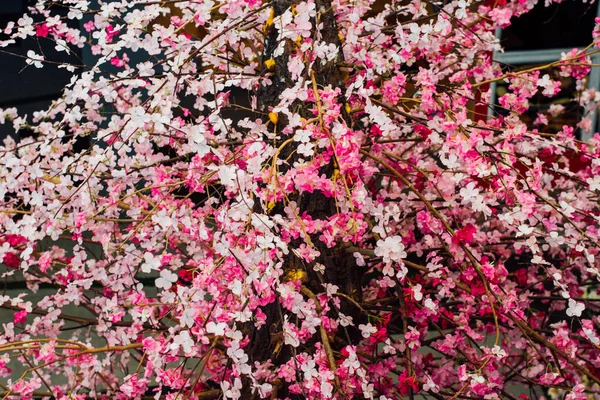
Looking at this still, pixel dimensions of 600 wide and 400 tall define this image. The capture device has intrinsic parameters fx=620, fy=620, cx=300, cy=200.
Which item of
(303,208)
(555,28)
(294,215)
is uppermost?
(294,215)

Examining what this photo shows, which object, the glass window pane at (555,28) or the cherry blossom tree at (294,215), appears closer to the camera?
the cherry blossom tree at (294,215)

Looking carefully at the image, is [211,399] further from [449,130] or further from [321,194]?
[449,130]

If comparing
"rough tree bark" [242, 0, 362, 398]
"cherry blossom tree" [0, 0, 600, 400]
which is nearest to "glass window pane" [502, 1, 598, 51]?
"cherry blossom tree" [0, 0, 600, 400]

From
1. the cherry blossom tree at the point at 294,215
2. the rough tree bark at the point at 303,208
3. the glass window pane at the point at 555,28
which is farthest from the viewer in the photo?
the glass window pane at the point at 555,28

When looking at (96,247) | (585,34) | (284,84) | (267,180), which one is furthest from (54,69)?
(585,34)

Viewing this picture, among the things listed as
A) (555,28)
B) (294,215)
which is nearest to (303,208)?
(294,215)

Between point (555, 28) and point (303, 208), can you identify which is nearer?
point (303, 208)

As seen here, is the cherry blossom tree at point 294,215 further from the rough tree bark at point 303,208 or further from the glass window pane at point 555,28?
the glass window pane at point 555,28

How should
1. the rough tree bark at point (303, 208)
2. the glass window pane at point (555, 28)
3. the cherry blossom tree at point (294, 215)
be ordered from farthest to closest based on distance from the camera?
the glass window pane at point (555, 28)
the rough tree bark at point (303, 208)
the cherry blossom tree at point (294, 215)

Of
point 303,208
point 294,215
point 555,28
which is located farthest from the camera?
point 555,28

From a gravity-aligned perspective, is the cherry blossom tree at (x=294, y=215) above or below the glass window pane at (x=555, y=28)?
above

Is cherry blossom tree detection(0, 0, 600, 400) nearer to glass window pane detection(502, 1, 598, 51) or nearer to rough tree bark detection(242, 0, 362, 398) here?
rough tree bark detection(242, 0, 362, 398)

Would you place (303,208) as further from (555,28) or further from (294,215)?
(555,28)

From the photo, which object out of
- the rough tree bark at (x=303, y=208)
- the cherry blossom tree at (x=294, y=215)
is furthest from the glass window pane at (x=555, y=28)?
the rough tree bark at (x=303, y=208)
